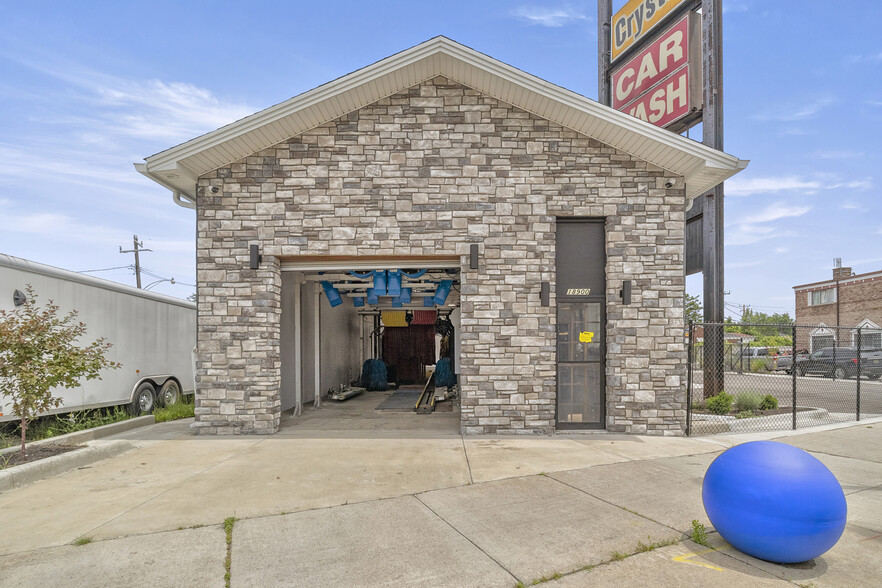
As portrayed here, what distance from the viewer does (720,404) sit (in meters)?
9.58

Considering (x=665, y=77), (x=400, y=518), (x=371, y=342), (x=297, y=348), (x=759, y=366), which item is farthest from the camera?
(x=759, y=366)

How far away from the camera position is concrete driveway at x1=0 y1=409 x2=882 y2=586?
11.2 ft

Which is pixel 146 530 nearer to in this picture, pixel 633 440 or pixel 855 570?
pixel 855 570

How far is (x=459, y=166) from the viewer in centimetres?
795

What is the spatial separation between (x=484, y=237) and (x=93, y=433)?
7019mm

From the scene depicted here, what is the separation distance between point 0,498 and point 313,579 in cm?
414

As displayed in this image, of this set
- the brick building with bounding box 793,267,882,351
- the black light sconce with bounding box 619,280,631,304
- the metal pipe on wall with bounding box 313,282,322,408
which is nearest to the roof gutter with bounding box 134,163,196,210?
the metal pipe on wall with bounding box 313,282,322,408

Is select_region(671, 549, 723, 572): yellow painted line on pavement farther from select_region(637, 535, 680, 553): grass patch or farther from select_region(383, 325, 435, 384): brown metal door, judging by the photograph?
select_region(383, 325, 435, 384): brown metal door

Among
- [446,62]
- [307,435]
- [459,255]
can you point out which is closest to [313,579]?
[307,435]

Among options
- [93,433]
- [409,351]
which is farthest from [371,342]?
[93,433]

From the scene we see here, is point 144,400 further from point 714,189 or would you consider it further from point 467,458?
point 714,189

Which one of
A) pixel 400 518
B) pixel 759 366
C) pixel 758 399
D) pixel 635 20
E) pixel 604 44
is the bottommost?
pixel 759 366

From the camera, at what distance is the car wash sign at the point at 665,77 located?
9828mm

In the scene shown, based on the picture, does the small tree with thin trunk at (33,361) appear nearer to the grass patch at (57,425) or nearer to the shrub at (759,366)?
the grass patch at (57,425)
